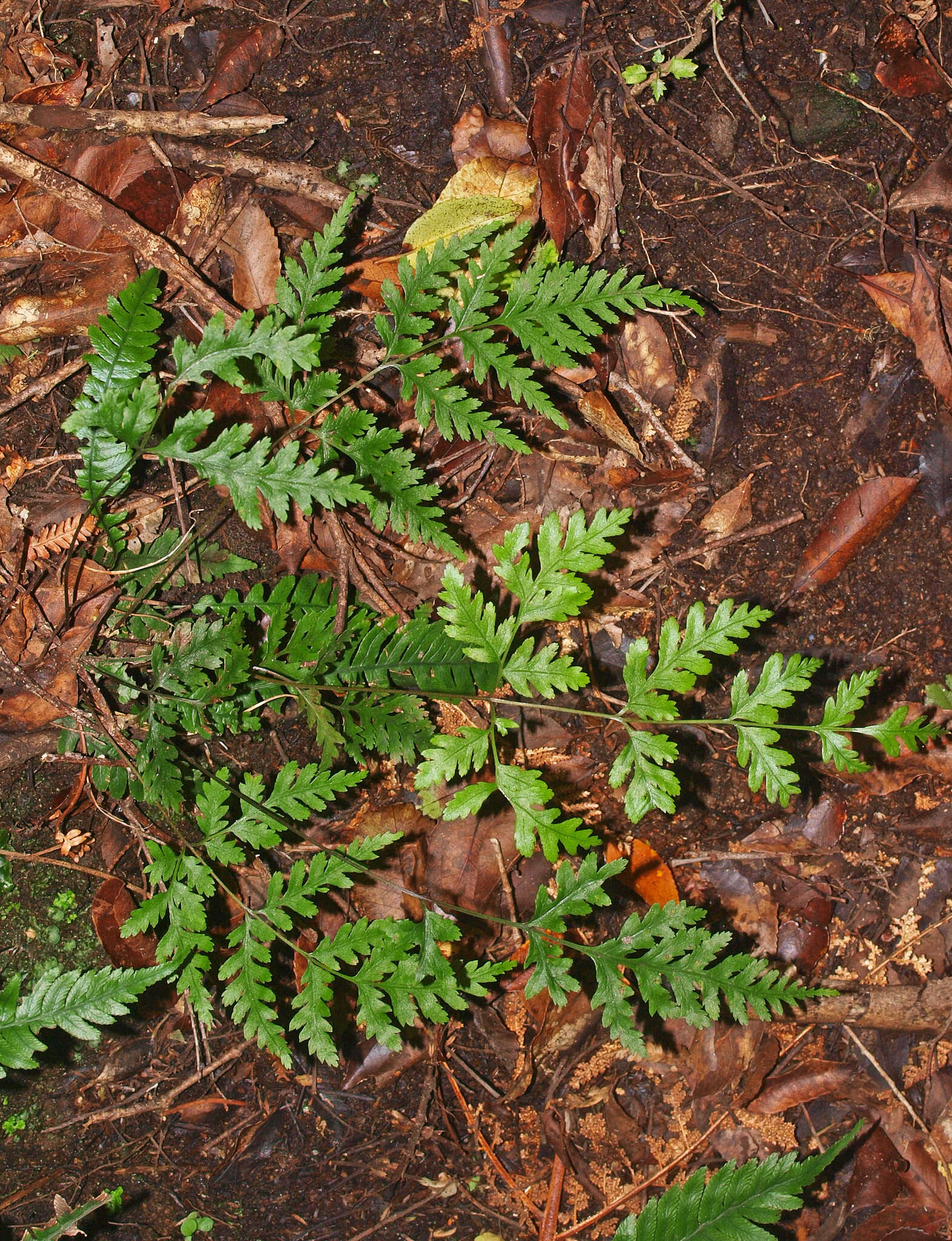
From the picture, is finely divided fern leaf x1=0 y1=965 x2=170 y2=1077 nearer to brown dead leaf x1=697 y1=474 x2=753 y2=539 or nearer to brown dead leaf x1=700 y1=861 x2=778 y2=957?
brown dead leaf x1=700 y1=861 x2=778 y2=957

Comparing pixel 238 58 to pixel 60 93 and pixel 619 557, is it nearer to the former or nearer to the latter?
pixel 60 93

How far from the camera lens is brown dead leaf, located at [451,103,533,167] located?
9.93 feet

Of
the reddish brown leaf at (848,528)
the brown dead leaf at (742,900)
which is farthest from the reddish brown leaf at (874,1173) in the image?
the reddish brown leaf at (848,528)

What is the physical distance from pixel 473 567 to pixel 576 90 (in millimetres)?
1705

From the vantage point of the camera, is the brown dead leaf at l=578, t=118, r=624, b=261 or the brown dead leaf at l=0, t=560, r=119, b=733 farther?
the brown dead leaf at l=578, t=118, r=624, b=261

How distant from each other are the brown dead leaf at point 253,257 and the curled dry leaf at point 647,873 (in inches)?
88.0

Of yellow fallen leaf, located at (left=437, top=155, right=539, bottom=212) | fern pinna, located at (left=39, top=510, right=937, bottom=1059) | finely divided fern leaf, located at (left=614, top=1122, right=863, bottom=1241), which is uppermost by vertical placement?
yellow fallen leaf, located at (left=437, top=155, right=539, bottom=212)

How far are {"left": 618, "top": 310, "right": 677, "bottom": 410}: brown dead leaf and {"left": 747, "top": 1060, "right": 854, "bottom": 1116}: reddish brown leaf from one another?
251 cm

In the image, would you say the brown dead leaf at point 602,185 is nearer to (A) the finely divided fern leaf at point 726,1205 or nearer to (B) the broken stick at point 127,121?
(B) the broken stick at point 127,121

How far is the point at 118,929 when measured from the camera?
2.84 metres

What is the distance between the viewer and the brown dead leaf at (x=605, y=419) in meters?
3.06

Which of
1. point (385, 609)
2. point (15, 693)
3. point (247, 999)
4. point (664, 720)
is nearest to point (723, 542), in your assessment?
point (664, 720)

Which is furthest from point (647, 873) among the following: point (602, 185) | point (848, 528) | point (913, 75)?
point (913, 75)

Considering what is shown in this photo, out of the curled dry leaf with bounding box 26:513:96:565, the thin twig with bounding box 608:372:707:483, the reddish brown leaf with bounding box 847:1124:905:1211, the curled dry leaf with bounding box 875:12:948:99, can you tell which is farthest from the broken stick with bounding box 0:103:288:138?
the reddish brown leaf with bounding box 847:1124:905:1211
